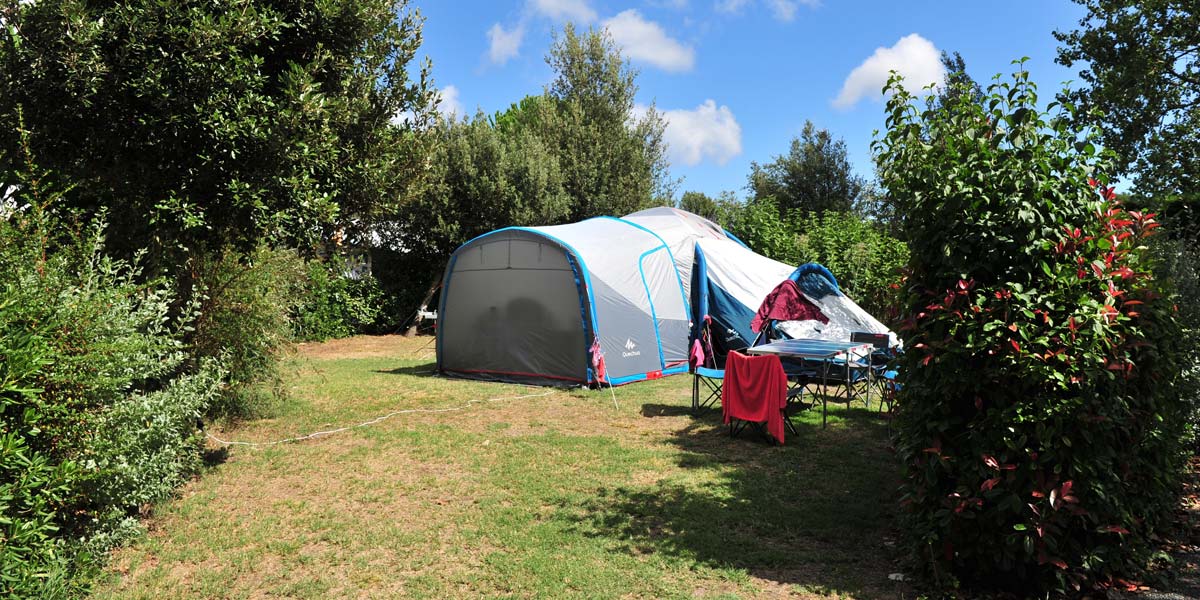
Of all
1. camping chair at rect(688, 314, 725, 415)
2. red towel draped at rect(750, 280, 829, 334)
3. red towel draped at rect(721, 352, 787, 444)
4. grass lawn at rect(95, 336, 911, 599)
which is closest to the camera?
grass lawn at rect(95, 336, 911, 599)

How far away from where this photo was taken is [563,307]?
1038 centimetres

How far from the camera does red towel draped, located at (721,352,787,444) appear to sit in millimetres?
6719

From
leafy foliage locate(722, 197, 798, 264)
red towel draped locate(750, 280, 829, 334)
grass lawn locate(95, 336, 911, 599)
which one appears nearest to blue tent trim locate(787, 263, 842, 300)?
red towel draped locate(750, 280, 829, 334)

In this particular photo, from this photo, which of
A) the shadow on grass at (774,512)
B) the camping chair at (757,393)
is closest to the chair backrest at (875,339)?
the shadow on grass at (774,512)

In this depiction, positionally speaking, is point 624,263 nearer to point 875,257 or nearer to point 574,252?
point 574,252

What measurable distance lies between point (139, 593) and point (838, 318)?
9.37 metres

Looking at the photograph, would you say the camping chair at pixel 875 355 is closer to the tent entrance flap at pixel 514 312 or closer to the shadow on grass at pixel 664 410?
the shadow on grass at pixel 664 410

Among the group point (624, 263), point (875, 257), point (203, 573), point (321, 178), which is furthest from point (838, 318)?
point (203, 573)

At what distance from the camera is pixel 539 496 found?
5.32m

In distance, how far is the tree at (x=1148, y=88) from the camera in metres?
14.1

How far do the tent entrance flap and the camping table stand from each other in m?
2.89

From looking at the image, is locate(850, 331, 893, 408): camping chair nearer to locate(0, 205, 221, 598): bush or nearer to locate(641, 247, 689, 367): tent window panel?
locate(641, 247, 689, 367): tent window panel

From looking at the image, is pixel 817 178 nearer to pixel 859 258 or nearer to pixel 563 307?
pixel 859 258

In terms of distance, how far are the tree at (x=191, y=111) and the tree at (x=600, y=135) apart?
1529cm
